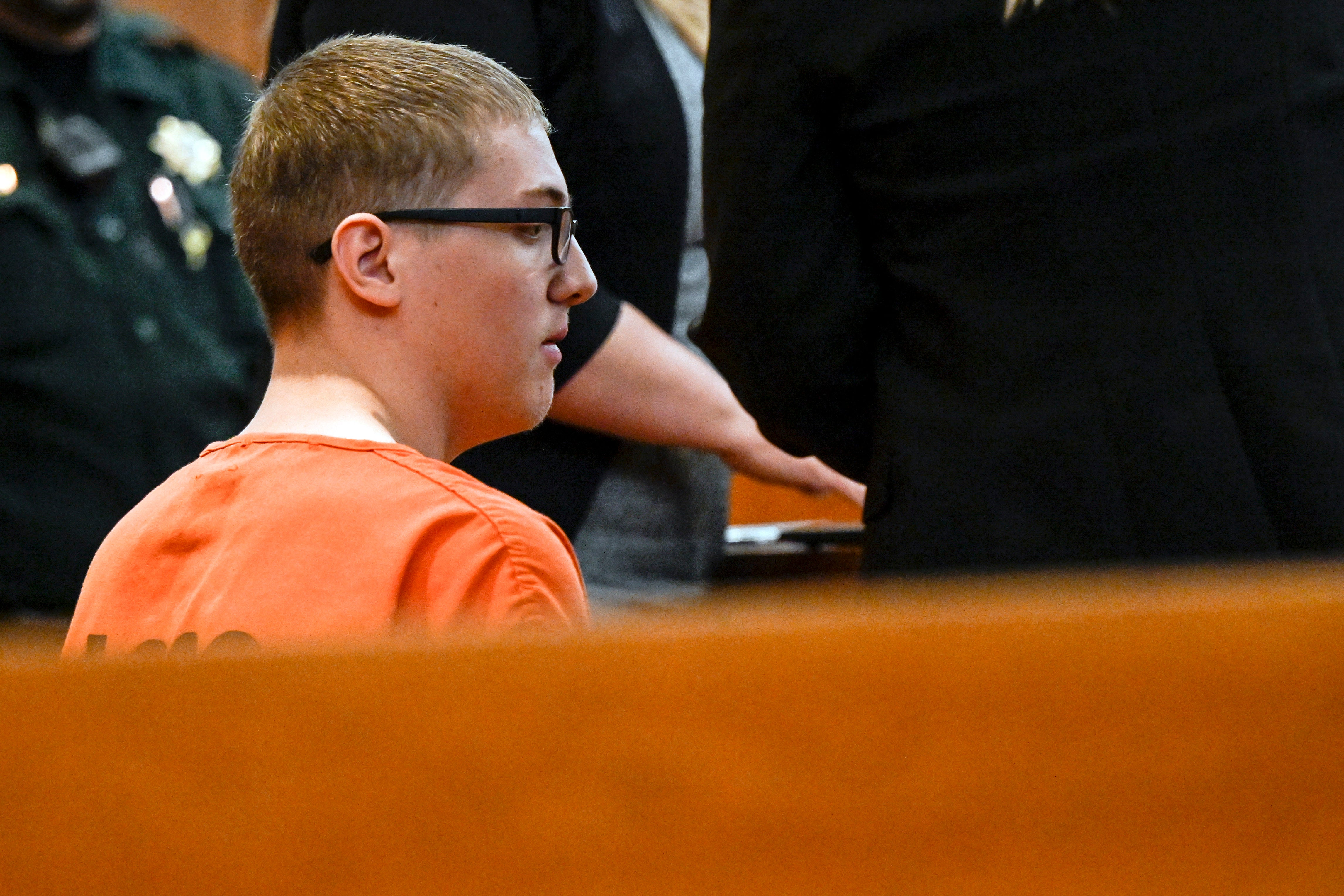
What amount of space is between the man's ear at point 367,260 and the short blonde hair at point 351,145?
0.7 inches

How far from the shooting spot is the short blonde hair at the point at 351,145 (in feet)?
3.34

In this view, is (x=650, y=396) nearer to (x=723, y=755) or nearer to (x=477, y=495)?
(x=477, y=495)

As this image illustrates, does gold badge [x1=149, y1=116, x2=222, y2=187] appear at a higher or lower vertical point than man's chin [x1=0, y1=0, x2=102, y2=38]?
lower

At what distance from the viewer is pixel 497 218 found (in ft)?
3.39

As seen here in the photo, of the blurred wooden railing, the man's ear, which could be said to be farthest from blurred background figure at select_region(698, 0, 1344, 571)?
the blurred wooden railing

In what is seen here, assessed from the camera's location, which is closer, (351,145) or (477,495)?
(477,495)

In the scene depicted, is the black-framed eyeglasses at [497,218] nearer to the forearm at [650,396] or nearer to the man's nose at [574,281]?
the man's nose at [574,281]

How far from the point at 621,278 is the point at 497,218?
0.89 feet

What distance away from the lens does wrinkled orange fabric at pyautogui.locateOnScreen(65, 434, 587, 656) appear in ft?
2.66

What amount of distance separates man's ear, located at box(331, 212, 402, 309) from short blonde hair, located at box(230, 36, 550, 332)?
0.7 inches

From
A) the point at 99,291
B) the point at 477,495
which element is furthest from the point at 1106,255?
the point at 99,291

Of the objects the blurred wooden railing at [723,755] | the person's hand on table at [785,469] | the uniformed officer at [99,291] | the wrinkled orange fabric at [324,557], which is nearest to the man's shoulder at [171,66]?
the uniformed officer at [99,291]

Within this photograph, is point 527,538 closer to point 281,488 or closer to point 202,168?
point 281,488

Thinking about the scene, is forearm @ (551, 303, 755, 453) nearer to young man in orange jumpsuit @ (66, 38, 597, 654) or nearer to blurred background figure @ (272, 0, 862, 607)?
blurred background figure @ (272, 0, 862, 607)
